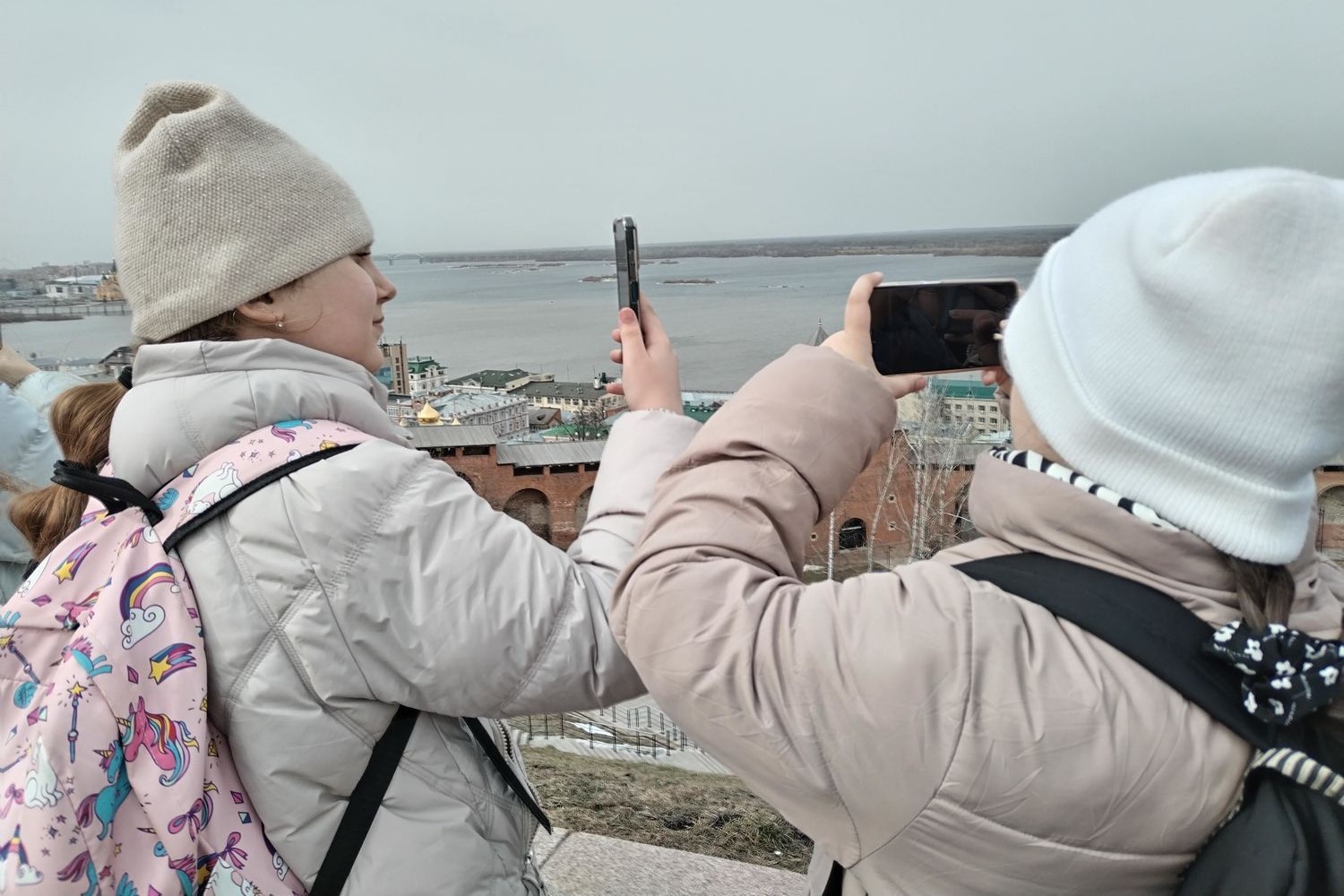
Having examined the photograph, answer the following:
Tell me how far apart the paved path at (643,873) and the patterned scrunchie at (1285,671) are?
6.22 ft

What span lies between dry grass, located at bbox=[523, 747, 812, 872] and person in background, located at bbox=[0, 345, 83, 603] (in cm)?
189

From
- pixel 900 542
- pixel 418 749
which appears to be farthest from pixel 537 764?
pixel 900 542

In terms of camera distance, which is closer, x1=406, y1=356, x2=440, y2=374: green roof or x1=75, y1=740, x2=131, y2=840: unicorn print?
x1=75, y1=740, x2=131, y2=840: unicorn print

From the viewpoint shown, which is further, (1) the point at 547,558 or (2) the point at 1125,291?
(1) the point at 547,558

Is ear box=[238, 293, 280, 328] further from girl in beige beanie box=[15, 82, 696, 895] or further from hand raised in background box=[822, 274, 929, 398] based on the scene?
hand raised in background box=[822, 274, 929, 398]

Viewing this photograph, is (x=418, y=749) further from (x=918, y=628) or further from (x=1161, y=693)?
(x=1161, y=693)

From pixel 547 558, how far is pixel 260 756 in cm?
39

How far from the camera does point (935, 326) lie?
1.05 m

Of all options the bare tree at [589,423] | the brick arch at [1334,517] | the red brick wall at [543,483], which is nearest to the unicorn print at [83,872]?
the red brick wall at [543,483]

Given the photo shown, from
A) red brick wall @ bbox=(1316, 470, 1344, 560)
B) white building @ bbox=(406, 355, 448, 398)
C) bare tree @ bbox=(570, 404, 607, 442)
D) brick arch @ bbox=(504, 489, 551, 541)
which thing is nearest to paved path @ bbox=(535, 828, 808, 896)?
brick arch @ bbox=(504, 489, 551, 541)

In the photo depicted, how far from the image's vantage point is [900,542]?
23109 millimetres

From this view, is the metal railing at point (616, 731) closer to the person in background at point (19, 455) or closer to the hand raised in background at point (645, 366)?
the person in background at point (19, 455)

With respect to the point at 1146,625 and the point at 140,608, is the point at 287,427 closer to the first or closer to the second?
the point at 140,608

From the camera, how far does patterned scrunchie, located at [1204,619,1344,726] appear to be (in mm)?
661
